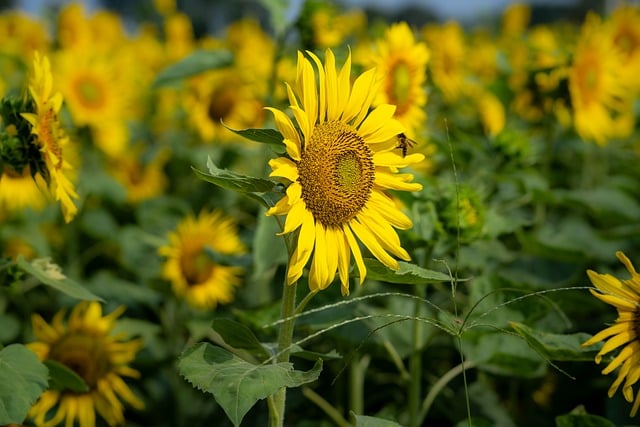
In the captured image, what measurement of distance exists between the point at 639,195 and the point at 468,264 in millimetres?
870

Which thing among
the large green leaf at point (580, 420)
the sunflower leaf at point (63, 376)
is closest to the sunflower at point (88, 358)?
the sunflower leaf at point (63, 376)

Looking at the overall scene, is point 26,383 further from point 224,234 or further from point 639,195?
point 639,195

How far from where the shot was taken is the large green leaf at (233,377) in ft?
2.90

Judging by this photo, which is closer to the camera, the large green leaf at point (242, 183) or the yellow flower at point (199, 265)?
the large green leaf at point (242, 183)

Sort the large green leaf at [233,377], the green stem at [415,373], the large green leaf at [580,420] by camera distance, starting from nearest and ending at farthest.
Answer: the large green leaf at [233,377]
the large green leaf at [580,420]
the green stem at [415,373]

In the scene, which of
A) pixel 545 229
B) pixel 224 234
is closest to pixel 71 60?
pixel 224 234

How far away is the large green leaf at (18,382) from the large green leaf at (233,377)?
202 millimetres

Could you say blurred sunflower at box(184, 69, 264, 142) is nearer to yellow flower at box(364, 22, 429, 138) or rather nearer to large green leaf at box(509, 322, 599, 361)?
yellow flower at box(364, 22, 429, 138)

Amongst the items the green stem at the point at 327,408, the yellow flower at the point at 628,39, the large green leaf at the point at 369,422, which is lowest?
the green stem at the point at 327,408

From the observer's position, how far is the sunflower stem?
1.03 meters

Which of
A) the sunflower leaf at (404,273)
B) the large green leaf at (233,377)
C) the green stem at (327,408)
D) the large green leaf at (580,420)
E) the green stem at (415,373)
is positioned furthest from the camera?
the green stem at (327,408)

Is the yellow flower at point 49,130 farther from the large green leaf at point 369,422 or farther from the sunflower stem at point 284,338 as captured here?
the large green leaf at point 369,422

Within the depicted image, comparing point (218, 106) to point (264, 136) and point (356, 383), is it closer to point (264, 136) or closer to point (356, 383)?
point (356, 383)

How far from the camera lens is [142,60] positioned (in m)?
3.49
